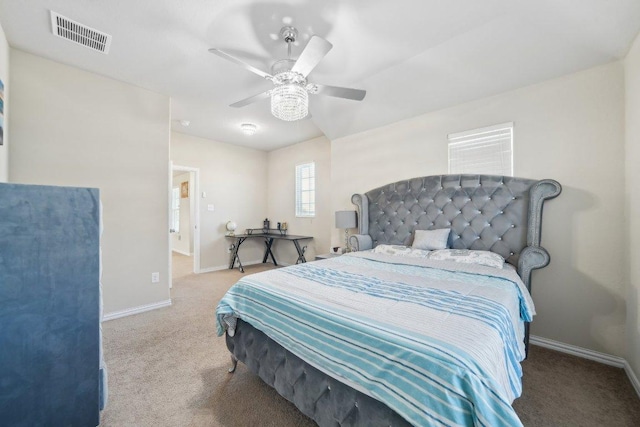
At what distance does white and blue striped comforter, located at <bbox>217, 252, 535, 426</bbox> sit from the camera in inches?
35.0

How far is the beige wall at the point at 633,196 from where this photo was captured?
189 cm

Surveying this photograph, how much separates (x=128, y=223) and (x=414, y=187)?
3.62m

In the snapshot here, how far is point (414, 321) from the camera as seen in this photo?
1.19 metres

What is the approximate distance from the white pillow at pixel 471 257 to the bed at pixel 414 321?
0.05 feet

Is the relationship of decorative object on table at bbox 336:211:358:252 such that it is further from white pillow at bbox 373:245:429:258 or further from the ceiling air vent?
the ceiling air vent

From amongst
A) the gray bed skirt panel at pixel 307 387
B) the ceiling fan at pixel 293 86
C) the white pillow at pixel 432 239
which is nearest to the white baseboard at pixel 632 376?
the white pillow at pixel 432 239

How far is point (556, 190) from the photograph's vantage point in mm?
2336

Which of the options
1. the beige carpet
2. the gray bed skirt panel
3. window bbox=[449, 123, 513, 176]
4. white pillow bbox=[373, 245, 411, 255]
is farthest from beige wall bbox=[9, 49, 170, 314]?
Result: window bbox=[449, 123, 513, 176]

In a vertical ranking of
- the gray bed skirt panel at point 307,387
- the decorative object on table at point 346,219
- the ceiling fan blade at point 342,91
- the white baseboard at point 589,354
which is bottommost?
the white baseboard at point 589,354

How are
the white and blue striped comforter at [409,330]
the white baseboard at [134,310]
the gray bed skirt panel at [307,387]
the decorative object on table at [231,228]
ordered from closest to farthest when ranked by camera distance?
the white and blue striped comforter at [409,330] → the gray bed skirt panel at [307,387] → the white baseboard at [134,310] → the decorative object on table at [231,228]

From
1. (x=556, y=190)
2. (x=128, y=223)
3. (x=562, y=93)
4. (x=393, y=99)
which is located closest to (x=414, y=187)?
(x=393, y=99)

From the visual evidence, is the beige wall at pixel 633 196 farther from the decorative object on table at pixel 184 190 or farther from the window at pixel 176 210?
the window at pixel 176 210

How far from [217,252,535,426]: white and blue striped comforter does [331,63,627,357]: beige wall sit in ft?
2.84

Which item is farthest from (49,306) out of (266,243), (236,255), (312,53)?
(266,243)
